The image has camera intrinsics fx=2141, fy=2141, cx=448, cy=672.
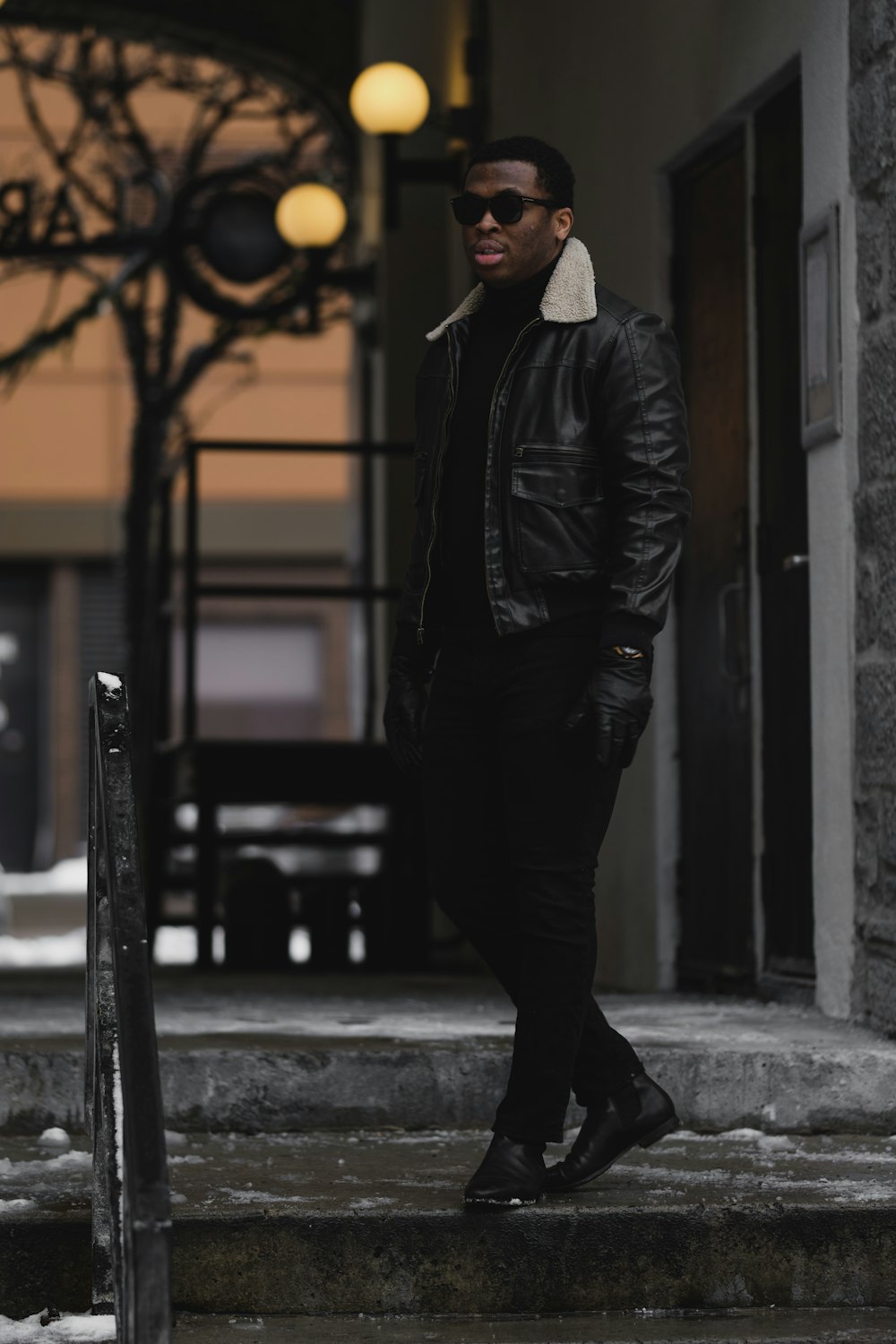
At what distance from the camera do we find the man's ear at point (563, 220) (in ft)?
13.0

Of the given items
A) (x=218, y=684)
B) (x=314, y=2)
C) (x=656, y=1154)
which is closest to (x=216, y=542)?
(x=218, y=684)

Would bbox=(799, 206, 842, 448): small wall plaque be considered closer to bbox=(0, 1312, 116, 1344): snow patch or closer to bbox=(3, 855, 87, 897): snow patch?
bbox=(0, 1312, 116, 1344): snow patch

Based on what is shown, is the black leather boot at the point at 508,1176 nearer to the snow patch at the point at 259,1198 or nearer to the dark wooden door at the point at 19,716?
the snow patch at the point at 259,1198

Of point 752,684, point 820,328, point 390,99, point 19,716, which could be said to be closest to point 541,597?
point 820,328

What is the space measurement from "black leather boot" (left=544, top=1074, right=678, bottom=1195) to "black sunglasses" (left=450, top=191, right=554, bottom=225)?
163 centimetres

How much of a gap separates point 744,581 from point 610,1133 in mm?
2605

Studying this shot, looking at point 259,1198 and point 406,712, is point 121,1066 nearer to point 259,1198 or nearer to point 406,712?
point 259,1198

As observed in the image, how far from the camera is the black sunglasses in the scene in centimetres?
386

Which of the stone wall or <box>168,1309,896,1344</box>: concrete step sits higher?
the stone wall

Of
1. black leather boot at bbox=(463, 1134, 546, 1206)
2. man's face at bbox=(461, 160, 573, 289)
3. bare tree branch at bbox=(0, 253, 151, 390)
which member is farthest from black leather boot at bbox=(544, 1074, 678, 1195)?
bare tree branch at bbox=(0, 253, 151, 390)

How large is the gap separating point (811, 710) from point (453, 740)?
1878mm

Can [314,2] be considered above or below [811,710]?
above

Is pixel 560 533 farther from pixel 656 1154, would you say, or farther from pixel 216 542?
pixel 216 542

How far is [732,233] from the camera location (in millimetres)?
6477
